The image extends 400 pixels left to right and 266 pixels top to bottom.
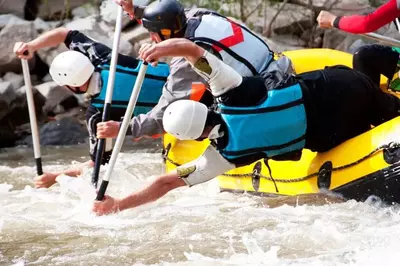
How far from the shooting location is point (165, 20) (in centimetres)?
500

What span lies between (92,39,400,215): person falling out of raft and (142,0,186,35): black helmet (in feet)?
1.97

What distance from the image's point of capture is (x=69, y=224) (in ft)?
16.0

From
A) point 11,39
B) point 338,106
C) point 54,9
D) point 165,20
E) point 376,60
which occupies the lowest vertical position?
point 54,9

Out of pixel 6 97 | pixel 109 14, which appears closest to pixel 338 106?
pixel 6 97

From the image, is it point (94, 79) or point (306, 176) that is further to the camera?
point (94, 79)

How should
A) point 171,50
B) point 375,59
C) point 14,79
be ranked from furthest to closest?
point 14,79
point 375,59
point 171,50

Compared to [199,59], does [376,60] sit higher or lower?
lower

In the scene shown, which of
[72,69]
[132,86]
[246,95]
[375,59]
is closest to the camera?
[246,95]

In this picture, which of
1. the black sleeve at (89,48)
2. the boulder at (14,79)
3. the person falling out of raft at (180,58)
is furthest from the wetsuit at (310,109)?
the boulder at (14,79)

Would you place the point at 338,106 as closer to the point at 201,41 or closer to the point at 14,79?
the point at 201,41

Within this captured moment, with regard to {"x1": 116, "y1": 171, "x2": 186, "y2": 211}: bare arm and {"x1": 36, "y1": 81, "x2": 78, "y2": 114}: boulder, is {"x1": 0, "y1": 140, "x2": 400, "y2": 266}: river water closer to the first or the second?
{"x1": 116, "y1": 171, "x2": 186, "y2": 211}: bare arm

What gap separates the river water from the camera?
392 centimetres

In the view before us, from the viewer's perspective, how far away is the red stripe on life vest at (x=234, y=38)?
16.6 feet

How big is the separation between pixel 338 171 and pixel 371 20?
91 centimetres
